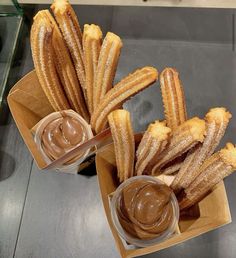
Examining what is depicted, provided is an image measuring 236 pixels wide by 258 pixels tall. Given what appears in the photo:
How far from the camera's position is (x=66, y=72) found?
0.57 metres

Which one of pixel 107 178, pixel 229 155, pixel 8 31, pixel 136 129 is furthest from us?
pixel 8 31

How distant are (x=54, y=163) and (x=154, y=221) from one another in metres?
0.17

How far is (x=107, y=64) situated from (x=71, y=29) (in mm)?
78

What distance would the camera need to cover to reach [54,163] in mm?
530

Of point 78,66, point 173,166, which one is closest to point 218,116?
point 173,166

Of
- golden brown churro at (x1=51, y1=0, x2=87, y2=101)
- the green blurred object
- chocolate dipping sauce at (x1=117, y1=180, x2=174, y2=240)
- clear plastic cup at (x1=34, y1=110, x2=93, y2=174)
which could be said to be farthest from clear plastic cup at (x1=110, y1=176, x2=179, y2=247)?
the green blurred object

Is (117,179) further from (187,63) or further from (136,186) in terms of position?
(187,63)

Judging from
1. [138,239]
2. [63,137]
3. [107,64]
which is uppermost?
[107,64]

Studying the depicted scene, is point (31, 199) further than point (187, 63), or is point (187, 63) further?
point (187, 63)

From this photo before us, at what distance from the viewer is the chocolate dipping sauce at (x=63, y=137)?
571mm

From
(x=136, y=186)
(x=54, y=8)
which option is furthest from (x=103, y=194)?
(x=54, y=8)

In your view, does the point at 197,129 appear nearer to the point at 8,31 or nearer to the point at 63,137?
the point at 63,137

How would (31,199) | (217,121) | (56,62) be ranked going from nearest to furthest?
(217,121) → (56,62) → (31,199)

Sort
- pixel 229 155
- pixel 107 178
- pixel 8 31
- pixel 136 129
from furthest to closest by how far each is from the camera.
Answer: pixel 8 31, pixel 136 129, pixel 107 178, pixel 229 155
